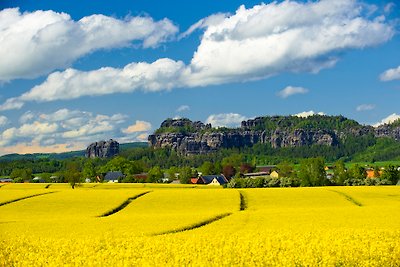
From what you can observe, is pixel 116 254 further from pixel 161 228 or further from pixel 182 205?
pixel 182 205

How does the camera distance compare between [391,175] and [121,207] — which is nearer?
[121,207]

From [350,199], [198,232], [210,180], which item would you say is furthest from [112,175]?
[198,232]

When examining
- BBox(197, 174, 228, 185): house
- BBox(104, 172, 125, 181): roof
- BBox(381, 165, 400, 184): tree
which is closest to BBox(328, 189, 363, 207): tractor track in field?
BBox(381, 165, 400, 184): tree

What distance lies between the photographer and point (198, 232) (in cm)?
3177

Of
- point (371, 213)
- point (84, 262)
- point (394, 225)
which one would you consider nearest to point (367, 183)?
point (371, 213)

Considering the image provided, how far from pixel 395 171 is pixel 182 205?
84.1 metres

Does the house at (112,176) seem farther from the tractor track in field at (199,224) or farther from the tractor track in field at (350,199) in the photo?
the tractor track in field at (199,224)

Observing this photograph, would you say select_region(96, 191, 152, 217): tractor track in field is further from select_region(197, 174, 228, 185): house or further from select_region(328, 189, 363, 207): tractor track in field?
select_region(197, 174, 228, 185): house

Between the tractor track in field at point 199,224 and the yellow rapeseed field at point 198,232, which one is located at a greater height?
the yellow rapeseed field at point 198,232

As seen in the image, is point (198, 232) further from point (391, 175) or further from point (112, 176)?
point (112, 176)

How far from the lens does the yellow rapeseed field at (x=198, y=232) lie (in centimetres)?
2055

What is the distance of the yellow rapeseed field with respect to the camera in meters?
20.5

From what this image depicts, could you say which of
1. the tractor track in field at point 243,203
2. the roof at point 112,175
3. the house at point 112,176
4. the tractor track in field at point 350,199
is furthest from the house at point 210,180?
the tractor track in field at point 243,203

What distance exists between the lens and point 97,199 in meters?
61.7
